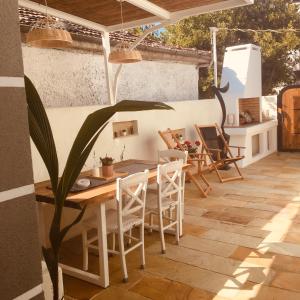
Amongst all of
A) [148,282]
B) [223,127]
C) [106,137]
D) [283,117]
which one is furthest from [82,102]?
[283,117]

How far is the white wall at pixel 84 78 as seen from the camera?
6039 millimetres

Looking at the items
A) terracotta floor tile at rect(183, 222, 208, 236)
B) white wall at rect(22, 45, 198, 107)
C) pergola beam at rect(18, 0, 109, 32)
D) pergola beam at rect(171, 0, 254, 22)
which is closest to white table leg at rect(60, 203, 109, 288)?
terracotta floor tile at rect(183, 222, 208, 236)

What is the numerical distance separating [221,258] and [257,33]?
12445 millimetres

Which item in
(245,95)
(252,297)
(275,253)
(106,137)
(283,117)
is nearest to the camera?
(252,297)

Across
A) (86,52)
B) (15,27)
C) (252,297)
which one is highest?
(86,52)

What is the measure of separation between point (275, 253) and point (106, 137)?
104 inches

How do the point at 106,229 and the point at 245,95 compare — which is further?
the point at 245,95

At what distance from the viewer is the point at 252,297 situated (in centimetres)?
275

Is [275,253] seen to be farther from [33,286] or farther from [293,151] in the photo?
[293,151]

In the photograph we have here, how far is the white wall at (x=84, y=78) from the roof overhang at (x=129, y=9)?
1.41 metres

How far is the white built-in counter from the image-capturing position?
307 inches

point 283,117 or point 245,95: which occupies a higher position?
point 245,95

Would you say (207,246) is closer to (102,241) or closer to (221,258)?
(221,258)

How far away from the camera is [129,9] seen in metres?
4.62
